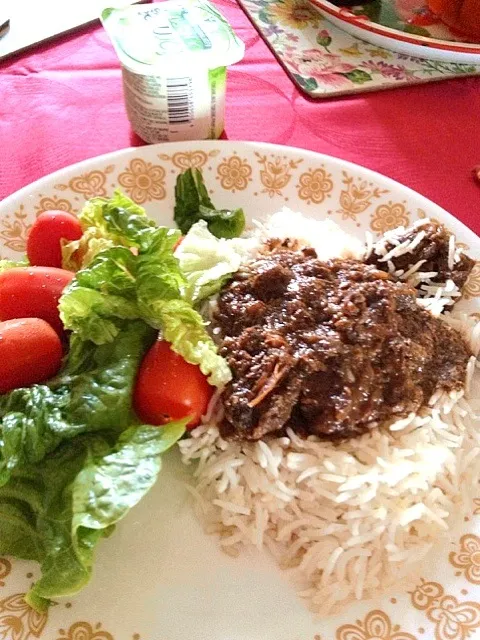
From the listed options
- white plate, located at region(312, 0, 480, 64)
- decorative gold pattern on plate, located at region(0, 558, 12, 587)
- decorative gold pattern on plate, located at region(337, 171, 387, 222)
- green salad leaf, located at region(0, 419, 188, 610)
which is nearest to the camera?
green salad leaf, located at region(0, 419, 188, 610)

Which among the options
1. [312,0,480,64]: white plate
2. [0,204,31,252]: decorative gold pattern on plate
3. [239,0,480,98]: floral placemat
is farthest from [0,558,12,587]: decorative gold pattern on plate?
[312,0,480,64]: white plate

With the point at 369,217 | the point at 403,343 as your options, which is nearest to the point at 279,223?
the point at 369,217

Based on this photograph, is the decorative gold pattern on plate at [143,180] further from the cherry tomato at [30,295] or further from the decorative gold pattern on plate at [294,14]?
the decorative gold pattern on plate at [294,14]

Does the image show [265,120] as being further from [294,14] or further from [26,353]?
[26,353]

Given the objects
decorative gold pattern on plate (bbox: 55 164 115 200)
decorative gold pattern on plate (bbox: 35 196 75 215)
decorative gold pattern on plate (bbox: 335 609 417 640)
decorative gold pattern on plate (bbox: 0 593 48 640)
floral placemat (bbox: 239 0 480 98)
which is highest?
floral placemat (bbox: 239 0 480 98)

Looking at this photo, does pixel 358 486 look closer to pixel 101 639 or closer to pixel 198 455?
pixel 198 455

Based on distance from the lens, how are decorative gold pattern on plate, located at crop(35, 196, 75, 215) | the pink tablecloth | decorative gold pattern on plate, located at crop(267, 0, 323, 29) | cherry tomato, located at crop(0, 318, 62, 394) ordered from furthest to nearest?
decorative gold pattern on plate, located at crop(267, 0, 323, 29) → the pink tablecloth → decorative gold pattern on plate, located at crop(35, 196, 75, 215) → cherry tomato, located at crop(0, 318, 62, 394)

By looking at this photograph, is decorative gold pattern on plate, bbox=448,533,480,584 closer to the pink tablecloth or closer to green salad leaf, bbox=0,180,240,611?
green salad leaf, bbox=0,180,240,611
